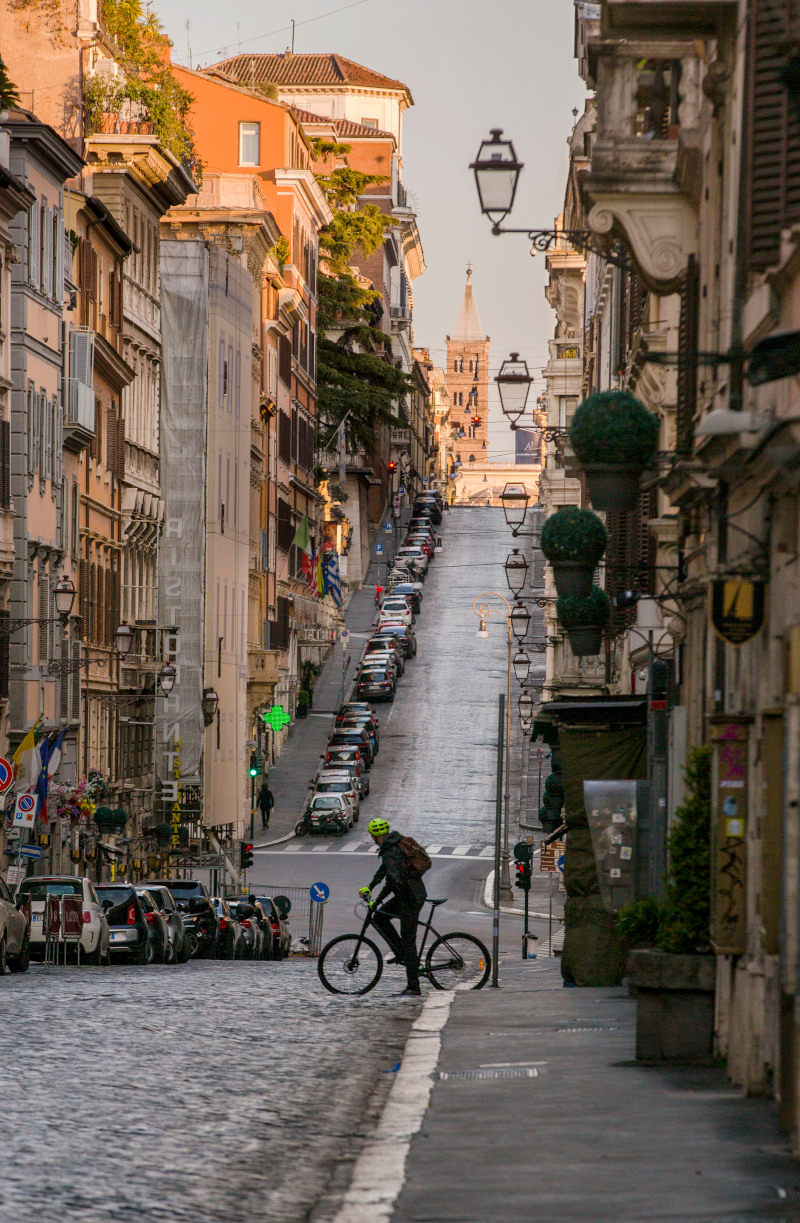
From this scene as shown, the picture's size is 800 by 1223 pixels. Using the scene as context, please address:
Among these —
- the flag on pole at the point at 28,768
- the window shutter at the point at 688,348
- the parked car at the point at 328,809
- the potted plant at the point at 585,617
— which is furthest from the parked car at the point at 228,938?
the parked car at the point at 328,809

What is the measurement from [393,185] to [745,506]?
158 m

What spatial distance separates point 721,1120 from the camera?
1148 cm

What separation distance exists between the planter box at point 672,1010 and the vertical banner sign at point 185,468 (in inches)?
1984

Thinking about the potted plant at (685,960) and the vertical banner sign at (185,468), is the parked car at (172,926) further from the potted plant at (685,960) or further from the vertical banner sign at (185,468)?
the vertical banner sign at (185,468)

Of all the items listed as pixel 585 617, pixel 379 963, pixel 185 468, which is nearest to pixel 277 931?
pixel 585 617

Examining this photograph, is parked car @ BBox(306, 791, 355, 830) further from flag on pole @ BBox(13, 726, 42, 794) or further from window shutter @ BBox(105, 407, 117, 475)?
flag on pole @ BBox(13, 726, 42, 794)

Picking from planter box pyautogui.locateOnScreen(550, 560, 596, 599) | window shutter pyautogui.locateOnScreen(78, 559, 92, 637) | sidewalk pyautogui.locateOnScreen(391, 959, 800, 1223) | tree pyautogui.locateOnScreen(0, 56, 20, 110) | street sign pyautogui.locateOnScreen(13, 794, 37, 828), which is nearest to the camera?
sidewalk pyautogui.locateOnScreen(391, 959, 800, 1223)

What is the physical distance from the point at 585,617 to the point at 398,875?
406cm

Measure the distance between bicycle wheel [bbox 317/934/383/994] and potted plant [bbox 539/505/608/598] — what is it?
4187 millimetres

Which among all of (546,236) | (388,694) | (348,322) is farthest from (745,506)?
(348,322)

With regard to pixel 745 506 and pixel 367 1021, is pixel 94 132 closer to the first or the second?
pixel 367 1021

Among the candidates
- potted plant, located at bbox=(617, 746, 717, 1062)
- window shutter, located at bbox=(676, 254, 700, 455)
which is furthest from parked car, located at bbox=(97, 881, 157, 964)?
potted plant, located at bbox=(617, 746, 717, 1062)

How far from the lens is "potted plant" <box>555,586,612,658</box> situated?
79.3 ft

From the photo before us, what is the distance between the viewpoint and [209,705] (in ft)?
217
